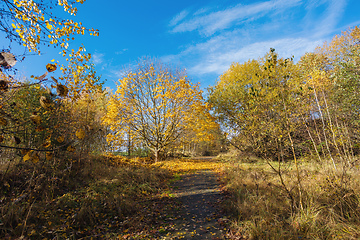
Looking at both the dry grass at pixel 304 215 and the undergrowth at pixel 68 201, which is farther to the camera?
the undergrowth at pixel 68 201

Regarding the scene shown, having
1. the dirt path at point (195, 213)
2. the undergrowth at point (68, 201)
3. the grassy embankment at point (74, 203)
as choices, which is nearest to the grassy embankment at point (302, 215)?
the dirt path at point (195, 213)

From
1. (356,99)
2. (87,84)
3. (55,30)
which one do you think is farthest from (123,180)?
(356,99)

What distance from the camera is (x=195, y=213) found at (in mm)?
4820

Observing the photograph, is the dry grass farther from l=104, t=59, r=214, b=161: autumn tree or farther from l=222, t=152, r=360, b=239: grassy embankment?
l=104, t=59, r=214, b=161: autumn tree

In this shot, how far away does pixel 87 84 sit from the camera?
221 inches

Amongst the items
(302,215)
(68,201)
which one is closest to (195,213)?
(302,215)

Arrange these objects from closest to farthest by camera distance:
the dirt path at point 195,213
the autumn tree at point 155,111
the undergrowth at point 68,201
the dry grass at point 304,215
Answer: the dry grass at point 304,215 → the undergrowth at point 68,201 → the dirt path at point 195,213 → the autumn tree at point 155,111

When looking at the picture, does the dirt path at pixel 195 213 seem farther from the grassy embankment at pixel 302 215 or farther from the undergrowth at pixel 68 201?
the undergrowth at pixel 68 201

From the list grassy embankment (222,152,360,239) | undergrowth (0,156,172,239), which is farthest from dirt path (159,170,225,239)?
undergrowth (0,156,172,239)

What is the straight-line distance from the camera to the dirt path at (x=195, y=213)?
3814 millimetres

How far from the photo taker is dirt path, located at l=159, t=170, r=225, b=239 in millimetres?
3814

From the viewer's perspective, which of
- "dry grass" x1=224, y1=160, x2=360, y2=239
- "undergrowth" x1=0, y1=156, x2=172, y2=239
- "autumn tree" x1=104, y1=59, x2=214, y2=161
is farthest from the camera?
"autumn tree" x1=104, y1=59, x2=214, y2=161

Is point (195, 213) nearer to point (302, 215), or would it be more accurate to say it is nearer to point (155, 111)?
point (302, 215)

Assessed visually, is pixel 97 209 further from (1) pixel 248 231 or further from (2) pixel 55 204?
(1) pixel 248 231
